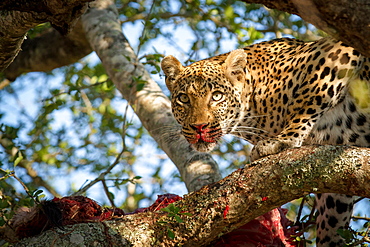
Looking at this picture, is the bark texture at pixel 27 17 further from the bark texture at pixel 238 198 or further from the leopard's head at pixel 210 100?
the leopard's head at pixel 210 100

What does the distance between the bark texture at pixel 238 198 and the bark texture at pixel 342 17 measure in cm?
123

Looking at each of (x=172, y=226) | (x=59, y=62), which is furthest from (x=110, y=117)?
(x=172, y=226)

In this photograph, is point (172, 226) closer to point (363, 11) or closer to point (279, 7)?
point (279, 7)

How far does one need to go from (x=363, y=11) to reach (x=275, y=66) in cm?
383

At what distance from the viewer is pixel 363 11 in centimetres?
291

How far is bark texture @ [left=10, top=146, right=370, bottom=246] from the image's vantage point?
4.11m

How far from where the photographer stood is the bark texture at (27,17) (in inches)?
169

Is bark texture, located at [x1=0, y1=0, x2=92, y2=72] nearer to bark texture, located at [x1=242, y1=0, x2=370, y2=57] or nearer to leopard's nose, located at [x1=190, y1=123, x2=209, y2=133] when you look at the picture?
bark texture, located at [x1=242, y1=0, x2=370, y2=57]

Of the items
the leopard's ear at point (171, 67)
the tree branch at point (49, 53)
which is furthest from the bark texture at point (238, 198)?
the tree branch at point (49, 53)

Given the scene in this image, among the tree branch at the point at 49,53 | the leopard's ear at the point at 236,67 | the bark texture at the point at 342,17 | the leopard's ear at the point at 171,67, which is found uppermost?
the tree branch at the point at 49,53

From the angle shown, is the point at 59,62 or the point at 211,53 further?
the point at 211,53

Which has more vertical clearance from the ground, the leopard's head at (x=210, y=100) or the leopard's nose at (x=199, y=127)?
the leopard's head at (x=210, y=100)

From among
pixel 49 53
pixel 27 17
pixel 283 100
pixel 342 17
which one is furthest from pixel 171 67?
pixel 342 17

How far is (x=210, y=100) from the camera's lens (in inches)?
270
